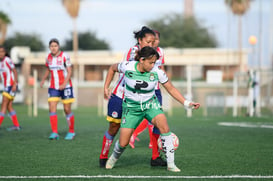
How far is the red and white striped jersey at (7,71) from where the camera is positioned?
1425cm

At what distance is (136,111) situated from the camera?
25.1ft

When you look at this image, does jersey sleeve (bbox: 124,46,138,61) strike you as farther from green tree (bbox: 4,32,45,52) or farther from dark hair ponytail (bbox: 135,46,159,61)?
green tree (bbox: 4,32,45,52)

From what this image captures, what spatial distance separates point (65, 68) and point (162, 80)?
523 centimetres

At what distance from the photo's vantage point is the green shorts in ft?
24.9

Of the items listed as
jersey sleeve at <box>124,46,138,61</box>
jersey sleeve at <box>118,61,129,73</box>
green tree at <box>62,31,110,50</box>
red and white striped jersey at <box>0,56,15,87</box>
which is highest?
green tree at <box>62,31,110,50</box>

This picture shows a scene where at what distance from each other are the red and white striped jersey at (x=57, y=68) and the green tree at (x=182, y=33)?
63.3m

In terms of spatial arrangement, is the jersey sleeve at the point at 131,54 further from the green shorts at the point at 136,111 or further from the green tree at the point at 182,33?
the green tree at the point at 182,33

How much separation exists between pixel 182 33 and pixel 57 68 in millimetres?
64435

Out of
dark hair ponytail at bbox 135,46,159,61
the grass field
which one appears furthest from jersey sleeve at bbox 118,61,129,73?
the grass field

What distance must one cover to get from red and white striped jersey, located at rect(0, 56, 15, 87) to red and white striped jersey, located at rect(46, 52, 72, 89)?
2322 millimetres

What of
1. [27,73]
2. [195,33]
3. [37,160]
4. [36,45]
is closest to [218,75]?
[37,160]

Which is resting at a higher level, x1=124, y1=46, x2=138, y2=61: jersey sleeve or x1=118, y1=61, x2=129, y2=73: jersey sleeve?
x1=124, y1=46, x2=138, y2=61: jersey sleeve

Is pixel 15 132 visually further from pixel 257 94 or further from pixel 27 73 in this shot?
pixel 27 73

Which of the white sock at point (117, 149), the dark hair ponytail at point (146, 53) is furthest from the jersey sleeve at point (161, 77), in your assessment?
the white sock at point (117, 149)
